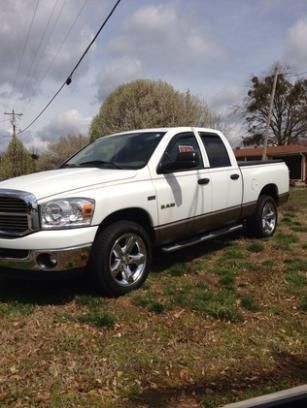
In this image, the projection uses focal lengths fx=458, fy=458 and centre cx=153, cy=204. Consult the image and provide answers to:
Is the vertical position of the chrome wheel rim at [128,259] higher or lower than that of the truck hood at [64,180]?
lower

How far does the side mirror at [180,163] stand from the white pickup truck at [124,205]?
0.04 feet

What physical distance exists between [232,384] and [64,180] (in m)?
2.75

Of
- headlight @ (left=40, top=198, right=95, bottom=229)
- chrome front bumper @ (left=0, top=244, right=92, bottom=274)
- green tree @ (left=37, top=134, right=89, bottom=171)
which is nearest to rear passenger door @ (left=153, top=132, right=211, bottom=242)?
headlight @ (left=40, top=198, right=95, bottom=229)

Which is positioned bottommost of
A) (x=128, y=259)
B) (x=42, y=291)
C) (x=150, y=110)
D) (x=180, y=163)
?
(x=42, y=291)

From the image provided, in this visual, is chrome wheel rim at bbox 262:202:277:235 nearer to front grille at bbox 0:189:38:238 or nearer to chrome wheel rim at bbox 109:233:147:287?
chrome wheel rim at bbox 109:233:147:287

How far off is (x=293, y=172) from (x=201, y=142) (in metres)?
37.1

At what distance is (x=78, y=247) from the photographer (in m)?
4.65

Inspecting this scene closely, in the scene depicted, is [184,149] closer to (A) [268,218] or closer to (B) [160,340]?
(B) [160,340]

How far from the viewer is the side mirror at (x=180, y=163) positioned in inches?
228

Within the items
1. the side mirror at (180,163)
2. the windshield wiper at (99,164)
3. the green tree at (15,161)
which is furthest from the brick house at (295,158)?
the windshield wiper at (99,164)

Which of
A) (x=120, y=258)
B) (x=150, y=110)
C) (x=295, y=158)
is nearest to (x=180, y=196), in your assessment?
(x=120, y=258)

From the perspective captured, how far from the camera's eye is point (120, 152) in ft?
19.9

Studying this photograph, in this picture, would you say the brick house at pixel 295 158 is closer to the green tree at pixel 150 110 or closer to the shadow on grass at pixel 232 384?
the green tree at pixel 150 110

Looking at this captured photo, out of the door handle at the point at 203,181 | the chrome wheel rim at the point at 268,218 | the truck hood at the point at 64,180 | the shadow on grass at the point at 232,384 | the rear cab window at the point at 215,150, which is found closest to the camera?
the shadow on grass at the point at 232,384
